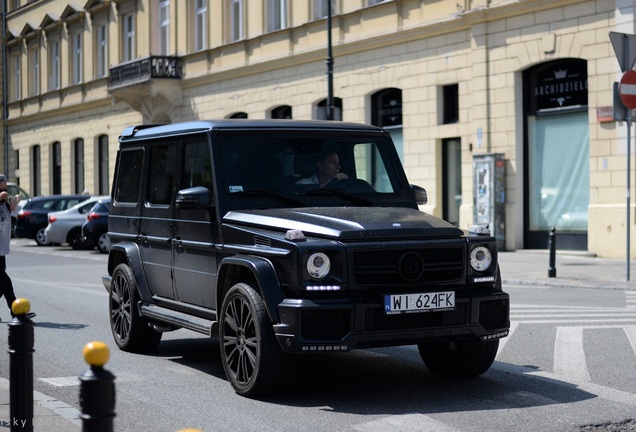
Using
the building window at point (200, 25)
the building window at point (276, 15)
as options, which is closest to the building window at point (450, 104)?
the building window at point (276, 15)

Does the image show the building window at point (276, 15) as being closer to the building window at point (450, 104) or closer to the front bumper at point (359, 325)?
the building window at point (450, 104)

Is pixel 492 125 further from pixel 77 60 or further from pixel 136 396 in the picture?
pixel 77 60

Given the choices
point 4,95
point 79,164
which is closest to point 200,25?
point 79,164

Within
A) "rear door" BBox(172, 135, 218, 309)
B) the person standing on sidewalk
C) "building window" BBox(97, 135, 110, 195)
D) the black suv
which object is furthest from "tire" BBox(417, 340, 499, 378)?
"building window" BBox(97, 135, 110, 195)

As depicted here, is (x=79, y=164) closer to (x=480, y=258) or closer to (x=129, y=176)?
(x=129, y=176)

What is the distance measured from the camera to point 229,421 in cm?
688

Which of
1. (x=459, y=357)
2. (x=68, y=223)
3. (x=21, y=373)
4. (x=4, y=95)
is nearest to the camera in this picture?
(x=21, y=373)

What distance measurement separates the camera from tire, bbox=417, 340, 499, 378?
8078 millimetres

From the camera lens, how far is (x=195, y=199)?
27.2 feet

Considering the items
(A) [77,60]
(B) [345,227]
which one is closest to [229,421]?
(B) [345,227]

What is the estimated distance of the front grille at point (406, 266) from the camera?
289 inches

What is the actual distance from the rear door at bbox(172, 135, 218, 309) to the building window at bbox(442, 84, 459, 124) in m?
18.6

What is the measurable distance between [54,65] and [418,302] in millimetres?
46014

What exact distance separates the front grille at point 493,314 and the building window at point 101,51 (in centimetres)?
3916
